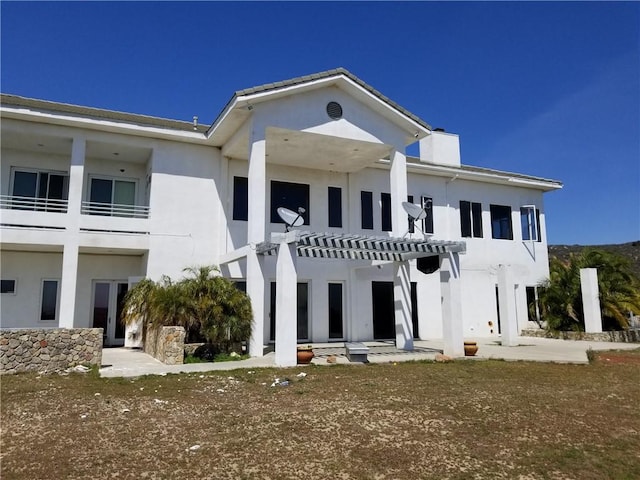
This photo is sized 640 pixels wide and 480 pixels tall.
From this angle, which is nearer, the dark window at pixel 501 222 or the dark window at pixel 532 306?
the dark window at pixel 532 306

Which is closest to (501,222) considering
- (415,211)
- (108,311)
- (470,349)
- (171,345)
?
(415,211)

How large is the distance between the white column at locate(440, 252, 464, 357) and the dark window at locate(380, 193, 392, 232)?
6.06 metres

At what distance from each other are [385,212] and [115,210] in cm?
1196

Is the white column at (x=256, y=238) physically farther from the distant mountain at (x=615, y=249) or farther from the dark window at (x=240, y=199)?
the distant mountain at (x=615, y=249)

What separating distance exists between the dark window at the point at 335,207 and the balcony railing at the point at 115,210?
7.94m

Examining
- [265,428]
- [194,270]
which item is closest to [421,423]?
[265,428]

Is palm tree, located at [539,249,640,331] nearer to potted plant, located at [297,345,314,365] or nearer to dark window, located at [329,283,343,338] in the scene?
dark window, located at [329,283,343,338]

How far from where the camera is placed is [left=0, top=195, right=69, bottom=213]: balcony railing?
17.4 meters

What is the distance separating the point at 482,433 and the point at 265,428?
3374mm

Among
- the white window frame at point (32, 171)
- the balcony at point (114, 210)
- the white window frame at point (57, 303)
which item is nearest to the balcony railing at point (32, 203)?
the white window frame at point (32, 171)

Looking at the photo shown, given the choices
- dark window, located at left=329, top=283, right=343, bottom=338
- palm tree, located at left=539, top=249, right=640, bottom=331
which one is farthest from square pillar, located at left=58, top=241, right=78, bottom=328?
palm tree, located at left=539, top=249, right=640, bottom=331

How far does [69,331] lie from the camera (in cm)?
1291

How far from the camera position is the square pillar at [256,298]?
15.5 metres

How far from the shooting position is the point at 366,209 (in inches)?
891
